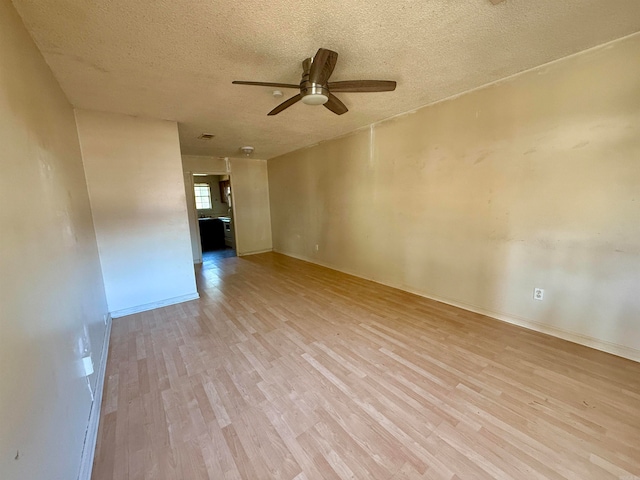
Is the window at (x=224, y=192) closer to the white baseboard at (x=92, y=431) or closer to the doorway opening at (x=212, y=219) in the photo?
the doorway opening at (x=212, y=219)

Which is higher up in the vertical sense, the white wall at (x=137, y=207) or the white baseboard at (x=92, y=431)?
the white wall at (x=137, y=207)

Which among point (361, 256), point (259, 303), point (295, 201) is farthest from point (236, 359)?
point (295, 201)

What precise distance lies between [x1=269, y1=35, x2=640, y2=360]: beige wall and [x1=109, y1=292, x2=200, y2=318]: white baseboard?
2765 mm

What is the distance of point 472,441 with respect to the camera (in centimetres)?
133

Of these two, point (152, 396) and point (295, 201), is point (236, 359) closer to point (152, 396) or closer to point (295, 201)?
point (152, 396)

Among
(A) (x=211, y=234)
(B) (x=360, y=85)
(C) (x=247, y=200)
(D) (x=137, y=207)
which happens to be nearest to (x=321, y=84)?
(B) (x=360, y=85)

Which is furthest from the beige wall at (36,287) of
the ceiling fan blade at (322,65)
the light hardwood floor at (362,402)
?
the ceiling fan blade at (322,65)

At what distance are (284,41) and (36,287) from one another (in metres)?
1.93

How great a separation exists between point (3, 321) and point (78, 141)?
269 centimetres

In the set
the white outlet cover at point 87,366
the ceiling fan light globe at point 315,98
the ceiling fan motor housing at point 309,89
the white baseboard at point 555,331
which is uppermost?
the ceiling fan motor housing at point 309,89

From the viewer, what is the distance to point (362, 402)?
63.6 inches

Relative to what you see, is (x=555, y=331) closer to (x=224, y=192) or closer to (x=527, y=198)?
(x=527, y=198)

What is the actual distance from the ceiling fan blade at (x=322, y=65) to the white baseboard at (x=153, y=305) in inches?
121

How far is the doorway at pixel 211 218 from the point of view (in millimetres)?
5533
